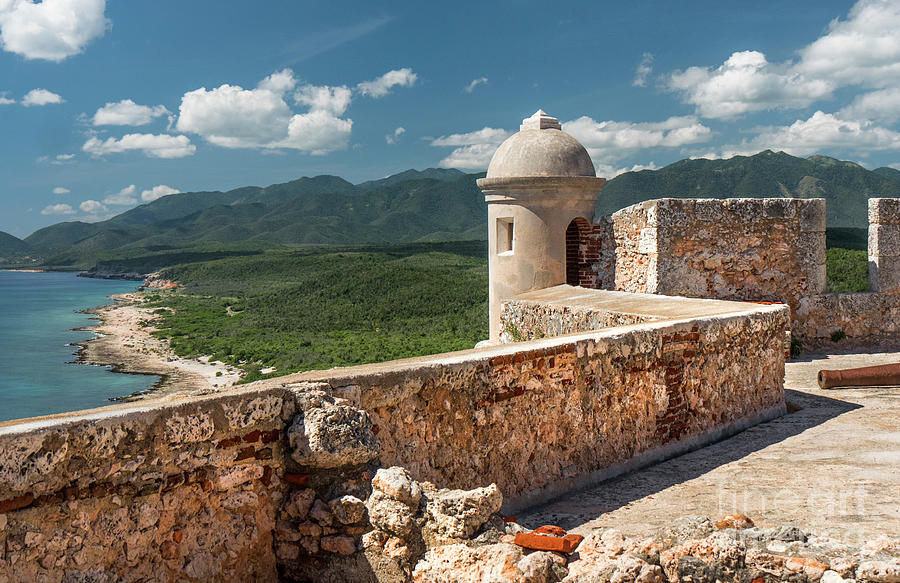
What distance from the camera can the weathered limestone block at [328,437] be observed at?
3.23m

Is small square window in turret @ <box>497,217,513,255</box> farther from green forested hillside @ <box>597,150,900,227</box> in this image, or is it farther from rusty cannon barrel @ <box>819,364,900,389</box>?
green forested hillside @ <box>597,150,900,227</box>

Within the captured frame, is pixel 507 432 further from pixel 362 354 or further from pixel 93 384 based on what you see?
pixel 93 384

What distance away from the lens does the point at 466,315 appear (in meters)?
40.1

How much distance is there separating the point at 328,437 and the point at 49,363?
144 ft

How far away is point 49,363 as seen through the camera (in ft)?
136

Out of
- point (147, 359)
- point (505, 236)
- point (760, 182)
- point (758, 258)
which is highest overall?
point (760, 182)

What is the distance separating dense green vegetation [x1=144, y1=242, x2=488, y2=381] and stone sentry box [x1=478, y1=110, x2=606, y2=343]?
1955cm

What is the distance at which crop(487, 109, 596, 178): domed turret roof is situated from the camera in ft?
33.1

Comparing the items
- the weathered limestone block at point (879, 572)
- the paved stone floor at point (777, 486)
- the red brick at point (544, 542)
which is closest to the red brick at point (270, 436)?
the red brick at point (544, 542)

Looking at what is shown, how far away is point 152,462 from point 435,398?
1.45m

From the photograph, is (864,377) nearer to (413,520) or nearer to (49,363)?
(413,520)

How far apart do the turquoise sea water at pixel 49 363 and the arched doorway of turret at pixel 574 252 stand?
22599mm

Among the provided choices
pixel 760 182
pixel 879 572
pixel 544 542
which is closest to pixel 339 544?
pixel 544 542

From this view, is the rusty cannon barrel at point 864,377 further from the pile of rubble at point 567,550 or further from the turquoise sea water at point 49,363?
the turquoise sea water at point 49,363
